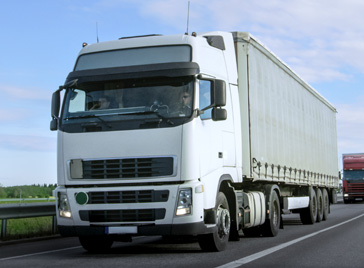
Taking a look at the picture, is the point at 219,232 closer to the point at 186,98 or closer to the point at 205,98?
the point at 205,98

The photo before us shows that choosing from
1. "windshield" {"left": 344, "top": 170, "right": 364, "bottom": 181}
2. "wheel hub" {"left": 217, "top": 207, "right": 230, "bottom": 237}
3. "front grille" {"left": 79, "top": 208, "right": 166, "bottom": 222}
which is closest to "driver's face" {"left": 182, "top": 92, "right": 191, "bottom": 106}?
"front grille" {"left": 79, "top": 208, "right": 166, "bottom": 222}

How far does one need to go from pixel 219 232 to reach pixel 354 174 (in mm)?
34558

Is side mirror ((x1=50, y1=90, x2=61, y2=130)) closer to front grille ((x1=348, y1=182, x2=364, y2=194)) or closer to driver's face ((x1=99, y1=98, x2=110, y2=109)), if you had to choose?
driver's face ((x1=99, y1=98, x2=110, y2=109))

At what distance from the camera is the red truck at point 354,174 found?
1681 inches

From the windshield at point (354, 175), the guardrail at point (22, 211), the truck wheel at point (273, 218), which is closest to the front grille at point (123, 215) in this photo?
the guardrail at point (22, 211)

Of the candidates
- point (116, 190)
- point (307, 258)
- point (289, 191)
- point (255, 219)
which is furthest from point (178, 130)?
point (289, 191)

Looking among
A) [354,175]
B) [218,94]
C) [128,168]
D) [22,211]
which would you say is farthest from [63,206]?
[354,175]

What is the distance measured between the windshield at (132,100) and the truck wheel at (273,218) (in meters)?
5.25

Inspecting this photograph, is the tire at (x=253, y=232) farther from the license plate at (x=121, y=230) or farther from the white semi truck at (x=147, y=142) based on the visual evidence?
the license plate at (x=121, y=230)

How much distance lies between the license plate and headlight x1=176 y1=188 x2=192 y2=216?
70 centimetres

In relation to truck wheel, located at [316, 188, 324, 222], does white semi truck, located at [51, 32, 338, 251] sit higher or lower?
higher

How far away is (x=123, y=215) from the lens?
9.49 m

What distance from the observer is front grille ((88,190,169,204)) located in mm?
→ 9328

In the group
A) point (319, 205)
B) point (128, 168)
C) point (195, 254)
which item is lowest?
point (195, 254)
